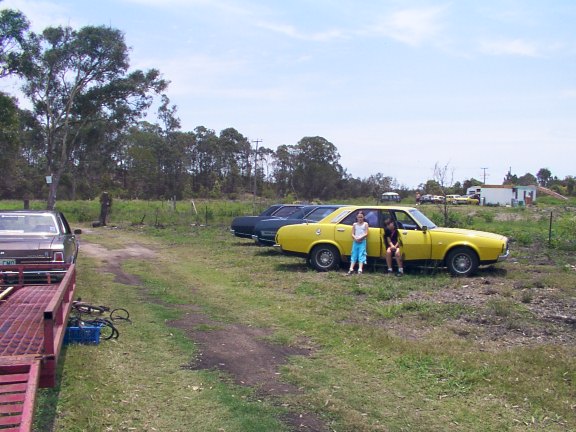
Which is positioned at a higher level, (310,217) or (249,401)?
(310,217)

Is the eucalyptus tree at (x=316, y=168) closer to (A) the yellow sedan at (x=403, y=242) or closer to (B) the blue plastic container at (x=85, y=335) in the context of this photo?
(A) the yellow sedan at (x=403, y=242)

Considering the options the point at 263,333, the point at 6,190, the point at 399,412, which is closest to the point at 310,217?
the point at 263,333

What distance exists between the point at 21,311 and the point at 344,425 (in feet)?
13.1

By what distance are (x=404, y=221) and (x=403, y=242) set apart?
21.7 inches

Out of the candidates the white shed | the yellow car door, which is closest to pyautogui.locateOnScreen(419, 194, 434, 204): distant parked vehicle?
the white shed

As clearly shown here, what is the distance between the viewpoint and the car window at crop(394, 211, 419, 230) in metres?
12.5

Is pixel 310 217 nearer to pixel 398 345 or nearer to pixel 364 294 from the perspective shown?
pixel 364 294

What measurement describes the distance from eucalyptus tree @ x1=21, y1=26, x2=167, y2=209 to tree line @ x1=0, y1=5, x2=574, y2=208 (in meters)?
0.07

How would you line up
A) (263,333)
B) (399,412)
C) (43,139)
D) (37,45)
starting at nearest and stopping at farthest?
(399,412) < (263,333) < (37,45) < (43,139)

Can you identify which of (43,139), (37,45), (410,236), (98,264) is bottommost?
(98,264)

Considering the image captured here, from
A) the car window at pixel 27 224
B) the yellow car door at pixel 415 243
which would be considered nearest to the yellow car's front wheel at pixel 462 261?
the yellow car door at pixel 415 243

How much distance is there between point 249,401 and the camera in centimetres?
514

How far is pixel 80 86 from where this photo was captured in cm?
3806

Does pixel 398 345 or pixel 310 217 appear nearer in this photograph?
pixel 398 345
